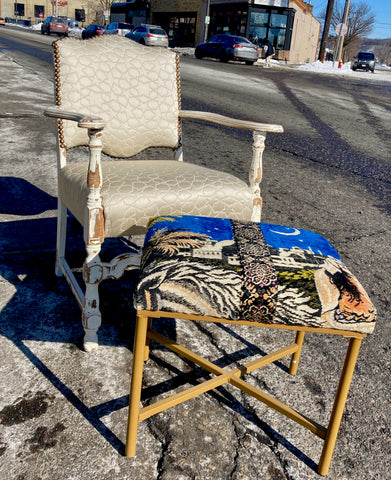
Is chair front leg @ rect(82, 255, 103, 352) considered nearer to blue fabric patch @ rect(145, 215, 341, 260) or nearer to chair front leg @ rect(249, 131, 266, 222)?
blue fabric patch @ rect(145, 215, 341, 260)

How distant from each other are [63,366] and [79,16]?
256ft

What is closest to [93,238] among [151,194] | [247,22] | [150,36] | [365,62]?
[151,194]

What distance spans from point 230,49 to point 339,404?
2243cm

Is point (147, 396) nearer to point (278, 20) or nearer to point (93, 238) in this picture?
point (93, 238)

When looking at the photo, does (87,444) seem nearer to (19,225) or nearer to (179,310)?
(179,310)

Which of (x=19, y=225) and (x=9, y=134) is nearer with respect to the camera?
(x=19, y=225)

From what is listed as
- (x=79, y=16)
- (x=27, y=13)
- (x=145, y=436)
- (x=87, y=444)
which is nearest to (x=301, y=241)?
(x=145, y=436)

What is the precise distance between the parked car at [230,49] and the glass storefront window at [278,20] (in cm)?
1080

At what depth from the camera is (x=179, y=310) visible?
4.60 ft

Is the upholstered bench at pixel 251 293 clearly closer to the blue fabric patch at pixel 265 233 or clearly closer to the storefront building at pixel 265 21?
the blue fabric patch at pixel 265 233

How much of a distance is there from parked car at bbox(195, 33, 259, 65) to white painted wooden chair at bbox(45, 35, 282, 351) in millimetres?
20627

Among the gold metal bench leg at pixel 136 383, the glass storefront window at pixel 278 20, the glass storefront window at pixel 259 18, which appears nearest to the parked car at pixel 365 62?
the glass storefront window at pixel 278 20

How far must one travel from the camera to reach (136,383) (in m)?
1.48

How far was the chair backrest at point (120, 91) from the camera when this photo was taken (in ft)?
7.76
